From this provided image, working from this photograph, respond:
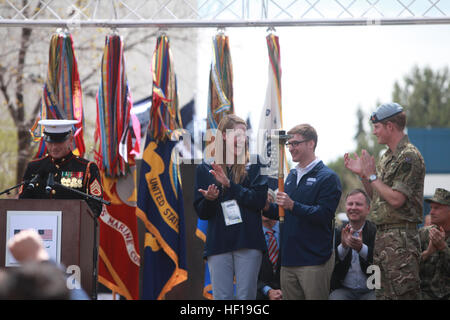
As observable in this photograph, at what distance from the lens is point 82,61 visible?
13.4 metres

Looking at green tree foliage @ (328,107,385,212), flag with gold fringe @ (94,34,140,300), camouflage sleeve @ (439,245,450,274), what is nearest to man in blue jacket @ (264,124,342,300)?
camouflage sleeve @ (439,245,450,274)

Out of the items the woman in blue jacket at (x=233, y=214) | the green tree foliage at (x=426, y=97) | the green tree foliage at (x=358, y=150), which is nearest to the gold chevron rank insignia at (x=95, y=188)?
the woman in blue jacket at (x=233, y=214)

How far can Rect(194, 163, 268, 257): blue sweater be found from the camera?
518 centimetres

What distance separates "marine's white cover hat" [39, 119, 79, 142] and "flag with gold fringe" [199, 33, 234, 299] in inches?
55.2

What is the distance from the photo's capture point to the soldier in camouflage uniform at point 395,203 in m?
4.73

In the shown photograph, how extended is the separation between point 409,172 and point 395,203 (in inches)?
11.4

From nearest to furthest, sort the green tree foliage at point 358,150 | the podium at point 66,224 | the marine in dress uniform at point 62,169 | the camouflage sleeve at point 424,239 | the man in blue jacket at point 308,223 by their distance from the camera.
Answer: the podium at point 66,224 → the man in blue jacket at point 308,223 → the marine in dress uniform at point 62,169 → the camouflage sleeve at point 424,239 → the green tree foliage at point 358,150

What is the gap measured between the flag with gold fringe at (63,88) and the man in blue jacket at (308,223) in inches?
90.2

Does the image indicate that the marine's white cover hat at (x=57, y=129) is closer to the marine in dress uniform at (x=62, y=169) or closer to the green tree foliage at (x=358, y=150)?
the marine in dress uniform at (x=62, y=169)

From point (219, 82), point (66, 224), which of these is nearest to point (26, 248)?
point (66, 224)

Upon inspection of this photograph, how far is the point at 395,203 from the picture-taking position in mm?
4711
